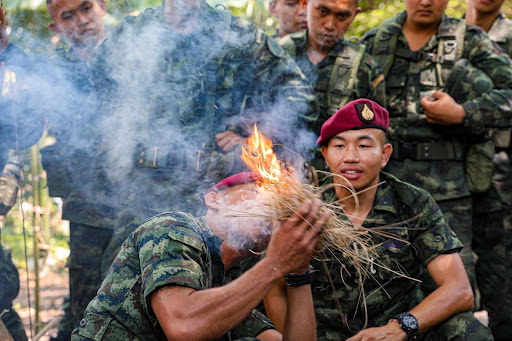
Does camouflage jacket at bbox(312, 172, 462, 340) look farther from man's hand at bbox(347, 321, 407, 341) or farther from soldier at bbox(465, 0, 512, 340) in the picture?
soldier at bbox(465, 0, 512, 340)

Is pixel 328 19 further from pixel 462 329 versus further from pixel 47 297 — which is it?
pixel 47 297

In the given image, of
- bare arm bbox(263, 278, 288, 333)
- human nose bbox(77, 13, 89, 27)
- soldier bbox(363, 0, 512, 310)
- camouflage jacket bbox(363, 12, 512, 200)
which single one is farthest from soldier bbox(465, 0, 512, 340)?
human nose bbox(77, 13, 89, 27)

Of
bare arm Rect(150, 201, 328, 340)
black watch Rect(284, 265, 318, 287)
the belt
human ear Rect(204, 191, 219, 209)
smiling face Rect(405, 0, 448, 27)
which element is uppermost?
smiling face Rect(405, 0, 448, 27)

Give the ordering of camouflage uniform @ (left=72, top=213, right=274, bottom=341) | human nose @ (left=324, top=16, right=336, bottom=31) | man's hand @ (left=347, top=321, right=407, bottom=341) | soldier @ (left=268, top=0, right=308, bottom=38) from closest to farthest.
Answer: camouflage uniform @ (left=72, top=213, right=274, bottom=341) < man's hand @ (left=347, top=321, right=407, bottom=341) < human nose @ (left=324, top=16, right=336, bottom=31) < soldier @ (left=268, top=0, right=308, bottom=38)

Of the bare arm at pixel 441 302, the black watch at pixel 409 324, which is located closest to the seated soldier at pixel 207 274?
the bare arm at pixel 441 302

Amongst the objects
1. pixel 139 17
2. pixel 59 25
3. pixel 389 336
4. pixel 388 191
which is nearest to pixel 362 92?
pixel 388 191

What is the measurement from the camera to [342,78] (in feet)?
17.2

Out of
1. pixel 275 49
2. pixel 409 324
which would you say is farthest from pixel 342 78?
pixel 409 324

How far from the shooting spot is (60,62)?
17.1 ft

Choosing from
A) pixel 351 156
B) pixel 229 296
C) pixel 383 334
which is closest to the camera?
pixel 229 296

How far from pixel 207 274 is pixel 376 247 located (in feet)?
4.56

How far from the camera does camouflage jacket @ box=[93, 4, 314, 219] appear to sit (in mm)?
4672

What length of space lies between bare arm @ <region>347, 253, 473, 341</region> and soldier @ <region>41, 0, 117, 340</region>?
249cm

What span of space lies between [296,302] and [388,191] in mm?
1143
